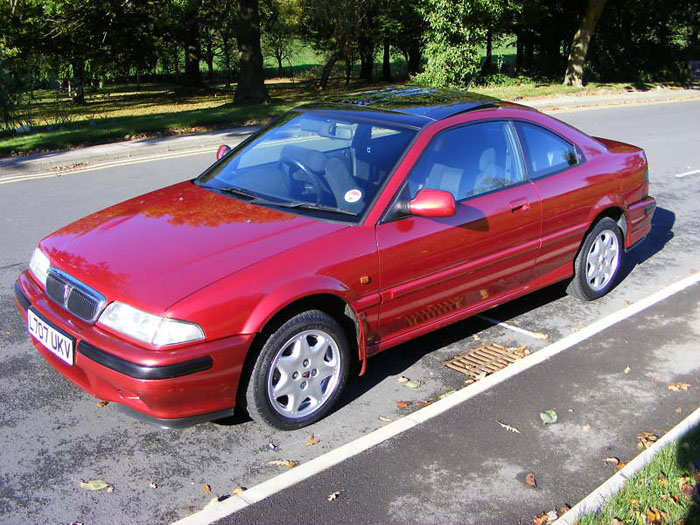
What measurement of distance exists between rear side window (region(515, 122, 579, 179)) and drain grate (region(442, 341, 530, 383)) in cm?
128

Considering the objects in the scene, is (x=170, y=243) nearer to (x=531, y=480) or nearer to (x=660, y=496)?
(x=531, y=480)

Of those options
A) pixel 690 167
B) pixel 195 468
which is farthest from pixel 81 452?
pixel 690 167

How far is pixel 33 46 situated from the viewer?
24719 mm

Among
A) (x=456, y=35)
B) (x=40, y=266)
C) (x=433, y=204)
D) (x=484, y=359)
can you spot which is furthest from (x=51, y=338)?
(x=456, y=35)

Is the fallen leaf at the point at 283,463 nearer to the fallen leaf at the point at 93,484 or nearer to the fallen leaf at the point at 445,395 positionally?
the fallen leaf at the point at 93,484

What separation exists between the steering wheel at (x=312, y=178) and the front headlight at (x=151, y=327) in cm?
135

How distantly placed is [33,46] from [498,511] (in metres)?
25.7

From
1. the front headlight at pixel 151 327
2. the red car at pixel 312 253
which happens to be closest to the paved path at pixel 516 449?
the red car at pixel 312 253

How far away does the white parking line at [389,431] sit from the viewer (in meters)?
3.34

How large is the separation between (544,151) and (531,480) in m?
2.75

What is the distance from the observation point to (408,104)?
5184mm

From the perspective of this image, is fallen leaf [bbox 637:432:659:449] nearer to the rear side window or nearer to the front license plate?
the rear side window

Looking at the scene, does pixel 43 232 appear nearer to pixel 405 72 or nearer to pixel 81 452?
pixel 81 452

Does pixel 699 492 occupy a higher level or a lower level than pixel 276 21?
lower
